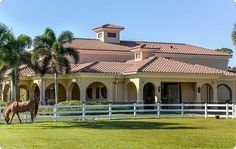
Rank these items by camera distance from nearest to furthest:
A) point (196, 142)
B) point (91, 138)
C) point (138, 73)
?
point (196, 142) → point (91, 138) → point (138, 73)

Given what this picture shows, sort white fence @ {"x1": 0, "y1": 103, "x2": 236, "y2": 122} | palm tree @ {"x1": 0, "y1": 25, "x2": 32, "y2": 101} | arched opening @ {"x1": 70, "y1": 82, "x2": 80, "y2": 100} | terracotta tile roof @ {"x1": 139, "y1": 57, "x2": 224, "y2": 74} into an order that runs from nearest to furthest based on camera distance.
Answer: palm tree @ {"x1": 0, "y1": 25, "x2": 32, "y2": 101}, white fence @ {"x1": 0, "y1": 103, "x2": 236, "y2": 122}, terracotta tile roof @ {"x1": 139, "y1": 57, "x2": 224, "y2": 74}, arched opening @ {"x1": 70, "y1": 82, "x2": 80, "y2": 100}

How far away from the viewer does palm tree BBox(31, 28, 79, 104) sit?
33156mm

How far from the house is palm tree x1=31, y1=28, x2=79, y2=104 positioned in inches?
40.8

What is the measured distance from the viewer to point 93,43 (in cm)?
4166

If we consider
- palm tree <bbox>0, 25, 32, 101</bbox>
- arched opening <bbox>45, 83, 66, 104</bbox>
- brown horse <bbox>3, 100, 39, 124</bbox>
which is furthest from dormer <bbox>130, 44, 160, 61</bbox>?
brown horse <bbox>3, 100, 39, 124</bbox>

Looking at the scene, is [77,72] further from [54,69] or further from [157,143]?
[157,143]

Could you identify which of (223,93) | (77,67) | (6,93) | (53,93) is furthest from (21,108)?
(223,93)

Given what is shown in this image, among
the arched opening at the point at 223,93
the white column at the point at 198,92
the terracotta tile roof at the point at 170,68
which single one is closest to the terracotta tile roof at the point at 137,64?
the terracotta tile roof at the point at 170,68

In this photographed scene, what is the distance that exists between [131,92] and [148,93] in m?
1.22

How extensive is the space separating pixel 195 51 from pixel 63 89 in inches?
483

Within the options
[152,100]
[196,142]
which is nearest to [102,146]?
[196,142]

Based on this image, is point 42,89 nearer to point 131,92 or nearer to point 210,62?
point 131,92

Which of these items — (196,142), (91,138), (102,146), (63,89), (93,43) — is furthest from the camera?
(93,43)

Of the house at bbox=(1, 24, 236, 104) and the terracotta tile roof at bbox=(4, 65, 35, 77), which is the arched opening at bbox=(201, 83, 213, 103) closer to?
the house at bbox=(1, 24, 236, 104)
